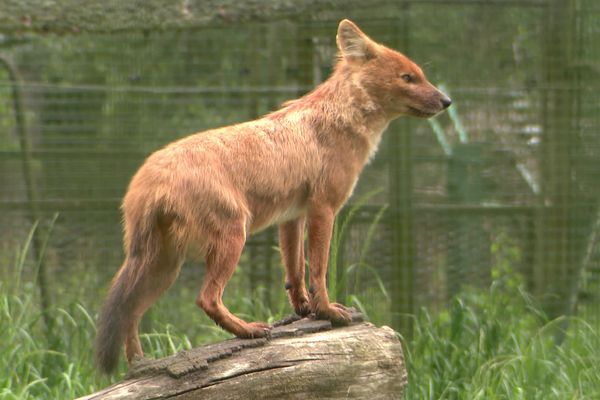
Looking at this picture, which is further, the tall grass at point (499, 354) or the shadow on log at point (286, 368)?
the tall grass at point (499, 354)

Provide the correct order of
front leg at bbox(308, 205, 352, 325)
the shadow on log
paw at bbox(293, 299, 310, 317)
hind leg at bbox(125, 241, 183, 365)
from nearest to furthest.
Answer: the shadow on log < hind leg at bbox(125, 241, 183, 365) < front leg at bbox(308, 205, 352, 325) < paw at bbox(293, 299, 310, 317)

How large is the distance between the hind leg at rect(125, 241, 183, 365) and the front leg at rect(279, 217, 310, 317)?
0.74 meters

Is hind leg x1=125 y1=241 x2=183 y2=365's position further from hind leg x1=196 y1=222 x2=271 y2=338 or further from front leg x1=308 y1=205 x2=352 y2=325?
front leg x1=308 y1=205 x2=352 y2=325

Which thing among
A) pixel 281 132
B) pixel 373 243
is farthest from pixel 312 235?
pixel 373 243

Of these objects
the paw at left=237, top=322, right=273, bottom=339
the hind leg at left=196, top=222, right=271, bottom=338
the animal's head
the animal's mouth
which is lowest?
the paw at left=237, top=322, right=273, bottom=339

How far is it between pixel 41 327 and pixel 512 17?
4.46m

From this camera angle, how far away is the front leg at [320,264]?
5004mm

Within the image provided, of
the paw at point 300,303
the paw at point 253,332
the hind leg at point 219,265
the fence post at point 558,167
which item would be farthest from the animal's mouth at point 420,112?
the fence post at point 558,167

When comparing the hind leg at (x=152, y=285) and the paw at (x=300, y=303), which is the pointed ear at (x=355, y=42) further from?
the hind leg at (x=152, y=285)

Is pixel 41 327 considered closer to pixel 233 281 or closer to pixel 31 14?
pixel 233 281

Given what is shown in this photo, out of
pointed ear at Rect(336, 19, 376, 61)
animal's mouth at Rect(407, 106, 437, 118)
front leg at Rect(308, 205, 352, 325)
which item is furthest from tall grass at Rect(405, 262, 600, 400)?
pointed ear at Rect(336, 19, 376, 61)

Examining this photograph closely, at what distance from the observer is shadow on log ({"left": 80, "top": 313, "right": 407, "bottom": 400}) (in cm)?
432

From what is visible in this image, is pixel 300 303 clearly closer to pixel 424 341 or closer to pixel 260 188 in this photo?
pixel 260 188

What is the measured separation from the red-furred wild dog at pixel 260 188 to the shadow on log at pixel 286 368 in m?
0.13
